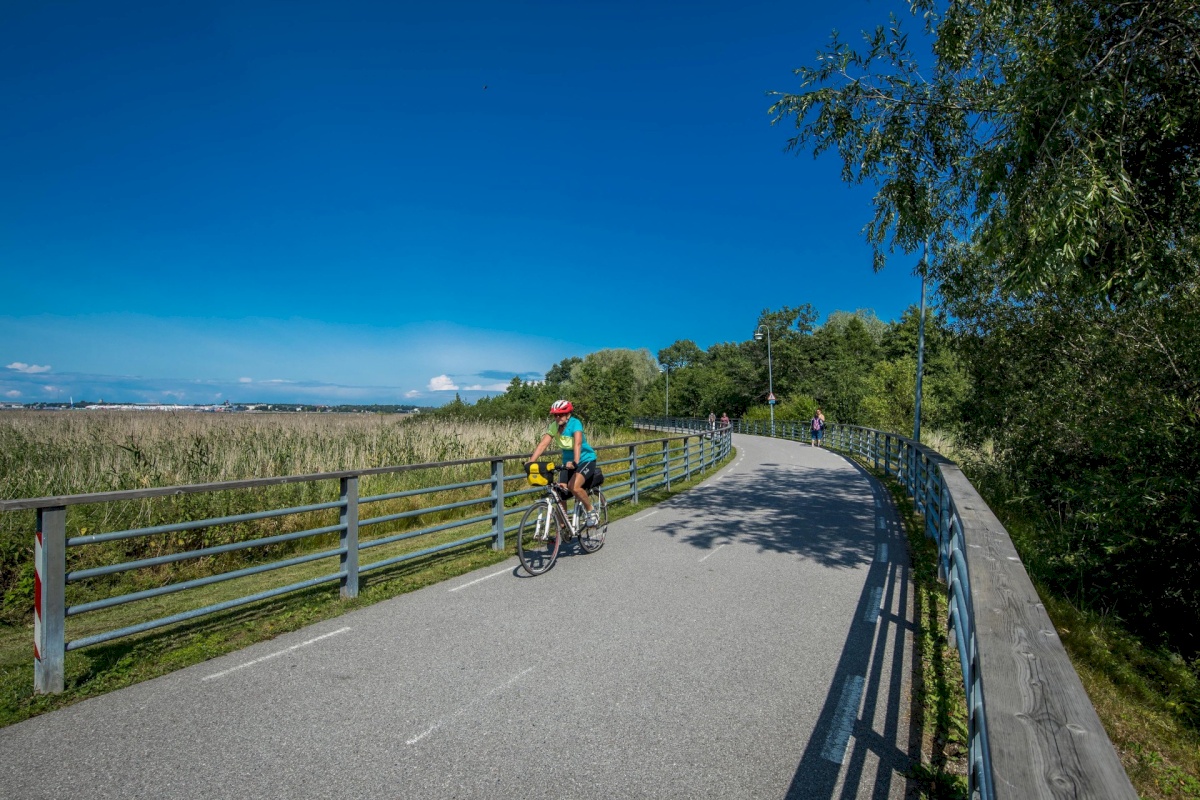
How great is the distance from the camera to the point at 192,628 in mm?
5617

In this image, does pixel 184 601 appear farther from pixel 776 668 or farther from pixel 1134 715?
pixel 1134 715

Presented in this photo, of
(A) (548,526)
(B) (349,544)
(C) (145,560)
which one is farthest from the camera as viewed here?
(A) (548,526)

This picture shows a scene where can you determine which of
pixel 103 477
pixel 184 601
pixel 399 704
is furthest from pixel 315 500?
pixel 399 704

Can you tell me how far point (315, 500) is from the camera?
10805mm

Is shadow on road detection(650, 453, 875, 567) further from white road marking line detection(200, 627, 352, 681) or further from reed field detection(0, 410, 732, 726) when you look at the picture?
white road marking line detection(200, 627, 352, 681)

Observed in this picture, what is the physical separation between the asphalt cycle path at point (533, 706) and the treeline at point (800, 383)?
16726 millimetres

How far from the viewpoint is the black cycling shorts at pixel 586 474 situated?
8.18 m

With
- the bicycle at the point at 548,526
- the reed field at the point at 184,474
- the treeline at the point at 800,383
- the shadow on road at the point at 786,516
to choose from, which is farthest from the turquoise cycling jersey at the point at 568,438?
the treeline at the point at 800,383

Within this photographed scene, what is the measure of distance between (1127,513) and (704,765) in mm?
6998

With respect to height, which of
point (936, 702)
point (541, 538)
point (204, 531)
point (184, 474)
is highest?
point (184, 474)

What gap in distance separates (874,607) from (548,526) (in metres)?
3.68

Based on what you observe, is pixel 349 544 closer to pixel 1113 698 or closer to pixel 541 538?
pixel 541 538

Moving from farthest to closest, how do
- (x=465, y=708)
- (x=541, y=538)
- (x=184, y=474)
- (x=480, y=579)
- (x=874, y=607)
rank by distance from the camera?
1. (x=184, y=474)
2. (x=541, y=538)
3. (x=480, y=579)
4. (x=874, y=607)
5. (x=465, y=708)

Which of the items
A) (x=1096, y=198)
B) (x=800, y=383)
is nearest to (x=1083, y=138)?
(x=1096, y=198)
